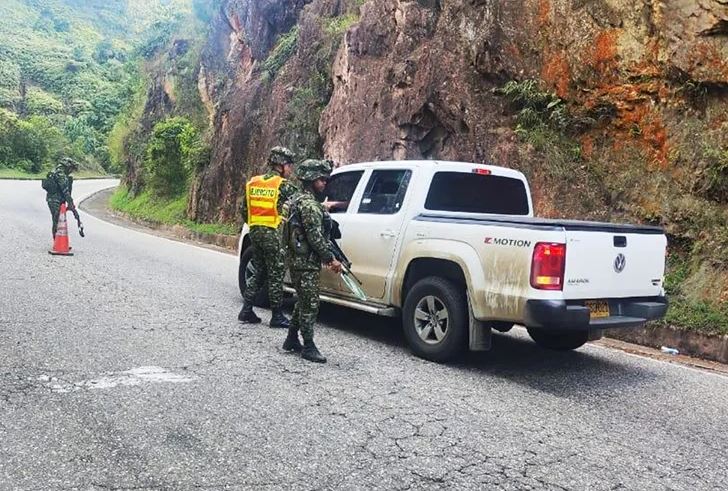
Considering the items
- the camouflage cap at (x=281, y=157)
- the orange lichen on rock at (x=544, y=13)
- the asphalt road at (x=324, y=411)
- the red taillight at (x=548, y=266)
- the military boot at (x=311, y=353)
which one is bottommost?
the asphalt road at (x=324, y=411)

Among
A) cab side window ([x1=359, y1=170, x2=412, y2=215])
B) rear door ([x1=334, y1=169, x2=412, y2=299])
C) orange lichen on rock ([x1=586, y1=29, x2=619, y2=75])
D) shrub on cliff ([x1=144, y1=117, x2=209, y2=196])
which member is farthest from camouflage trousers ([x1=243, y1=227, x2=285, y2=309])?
shrub on cliff ([x1=144, y1=117, x2=209, y2=196])

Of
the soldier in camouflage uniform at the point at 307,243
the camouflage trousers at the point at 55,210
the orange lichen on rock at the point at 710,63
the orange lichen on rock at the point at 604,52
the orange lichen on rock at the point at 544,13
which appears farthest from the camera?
the camouflage trousers at the point at 55,210

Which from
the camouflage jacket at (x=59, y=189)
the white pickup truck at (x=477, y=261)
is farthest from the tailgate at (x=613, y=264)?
the camouflage jacket at (x=59, y=189)

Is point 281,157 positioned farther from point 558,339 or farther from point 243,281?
point 558,339

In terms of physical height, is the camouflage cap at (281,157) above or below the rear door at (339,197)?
above

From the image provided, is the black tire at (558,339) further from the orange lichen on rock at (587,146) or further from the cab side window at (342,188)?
the orange lichen on rock at (587,146)

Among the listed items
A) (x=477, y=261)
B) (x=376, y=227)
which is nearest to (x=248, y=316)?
(x=376, y=227)

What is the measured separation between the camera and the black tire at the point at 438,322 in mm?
5980

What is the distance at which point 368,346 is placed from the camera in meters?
6.79

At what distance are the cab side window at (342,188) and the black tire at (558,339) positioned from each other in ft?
7.97

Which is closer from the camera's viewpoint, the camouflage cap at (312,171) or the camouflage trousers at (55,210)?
the camouflage cap at (312,171)

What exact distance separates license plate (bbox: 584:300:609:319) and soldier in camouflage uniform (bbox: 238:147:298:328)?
10.3ft

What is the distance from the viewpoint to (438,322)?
6.22 metres

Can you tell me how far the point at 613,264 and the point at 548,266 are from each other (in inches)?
28.7
